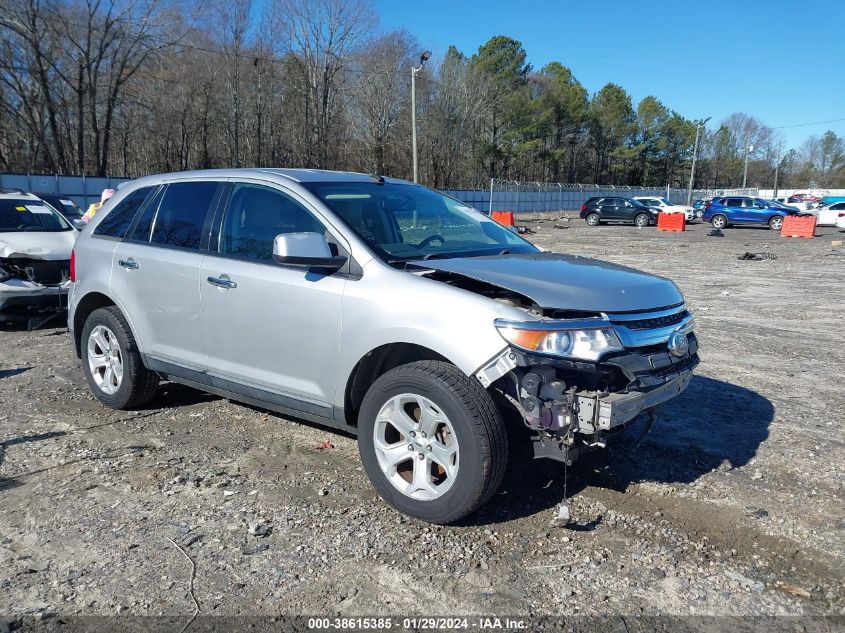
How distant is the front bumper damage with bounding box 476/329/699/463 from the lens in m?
3.12

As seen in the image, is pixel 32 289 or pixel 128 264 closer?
pixel 128 264

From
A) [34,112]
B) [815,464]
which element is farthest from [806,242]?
[34,112]

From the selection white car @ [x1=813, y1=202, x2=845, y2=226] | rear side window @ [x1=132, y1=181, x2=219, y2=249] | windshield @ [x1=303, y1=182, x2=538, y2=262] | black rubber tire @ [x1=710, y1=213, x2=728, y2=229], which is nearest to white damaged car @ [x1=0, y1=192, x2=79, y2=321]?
rear side window @ [x1=132, y1=181, x2=219, y2=249]

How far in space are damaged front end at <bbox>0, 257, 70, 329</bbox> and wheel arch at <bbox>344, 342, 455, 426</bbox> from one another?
615 cm

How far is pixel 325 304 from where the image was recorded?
3.80 meters

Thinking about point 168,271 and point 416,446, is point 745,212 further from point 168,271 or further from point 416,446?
point 416,446

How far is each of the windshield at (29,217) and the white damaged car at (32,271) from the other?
0.5 inches

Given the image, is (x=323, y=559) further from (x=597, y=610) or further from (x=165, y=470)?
(x=165, y=470)

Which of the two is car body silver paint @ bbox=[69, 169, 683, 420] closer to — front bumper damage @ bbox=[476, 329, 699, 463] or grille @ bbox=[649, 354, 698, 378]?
front bumper damage @ bbox=[476, 329, 699, 463]

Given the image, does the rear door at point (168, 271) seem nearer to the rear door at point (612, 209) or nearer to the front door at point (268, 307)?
the front door at point (268, 307)

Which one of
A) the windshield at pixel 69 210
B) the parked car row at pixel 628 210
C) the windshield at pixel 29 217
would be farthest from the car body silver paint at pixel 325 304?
the parked car row at pixel 628 210

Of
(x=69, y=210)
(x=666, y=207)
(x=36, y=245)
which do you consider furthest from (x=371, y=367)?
(x=666, y=207)

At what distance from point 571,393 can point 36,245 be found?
7.95 metres

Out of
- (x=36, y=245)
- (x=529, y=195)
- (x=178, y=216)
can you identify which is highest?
(x=529, y=195)
